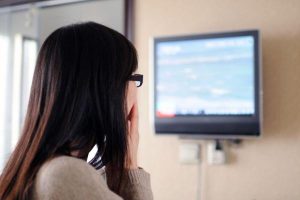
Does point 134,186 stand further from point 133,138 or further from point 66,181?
point 66,181

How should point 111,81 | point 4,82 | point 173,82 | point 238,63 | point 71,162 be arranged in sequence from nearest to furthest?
point 71,162 < point 111,81 < point 238,63 < point 173,82 < point 4,82

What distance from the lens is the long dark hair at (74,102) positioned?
81cm

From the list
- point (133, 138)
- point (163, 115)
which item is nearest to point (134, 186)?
point (133, 138)

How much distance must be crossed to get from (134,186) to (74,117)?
281 millimetres

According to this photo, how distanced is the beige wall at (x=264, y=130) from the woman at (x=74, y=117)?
0.81 meters

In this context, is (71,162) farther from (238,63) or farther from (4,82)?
(4,82)

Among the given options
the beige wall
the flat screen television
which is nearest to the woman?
the flat screen television

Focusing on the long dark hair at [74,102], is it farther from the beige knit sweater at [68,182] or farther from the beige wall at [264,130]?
the beige wall at [264,130]

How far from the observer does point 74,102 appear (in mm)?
835

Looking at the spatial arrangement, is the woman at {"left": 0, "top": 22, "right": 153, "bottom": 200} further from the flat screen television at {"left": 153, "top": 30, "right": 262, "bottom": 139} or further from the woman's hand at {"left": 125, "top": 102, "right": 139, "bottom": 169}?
the flat screen television at {"left": 153, "top": 30, "right": 262, "bottom": 139}

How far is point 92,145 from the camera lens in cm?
90

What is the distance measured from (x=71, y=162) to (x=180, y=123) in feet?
3.06

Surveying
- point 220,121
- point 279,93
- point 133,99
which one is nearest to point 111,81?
point 133,99

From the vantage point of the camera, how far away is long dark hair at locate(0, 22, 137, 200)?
81 centimetres
